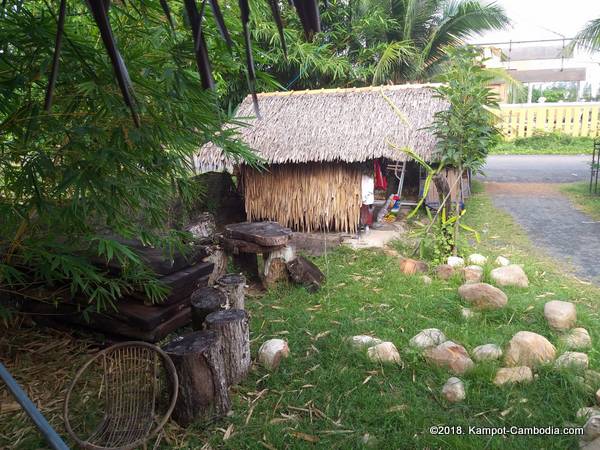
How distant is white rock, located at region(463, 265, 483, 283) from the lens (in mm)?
5523

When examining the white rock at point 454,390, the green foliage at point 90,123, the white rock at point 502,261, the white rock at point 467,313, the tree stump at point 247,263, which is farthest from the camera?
the tree stump at point 247,263

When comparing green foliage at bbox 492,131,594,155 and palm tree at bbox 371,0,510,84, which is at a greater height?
palm tree at bbox 371,0,510,84

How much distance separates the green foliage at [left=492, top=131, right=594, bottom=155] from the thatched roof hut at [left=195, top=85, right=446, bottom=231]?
13854 mm

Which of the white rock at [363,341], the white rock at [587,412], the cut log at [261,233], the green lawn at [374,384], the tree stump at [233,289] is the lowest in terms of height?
the green lawn at [374,384]

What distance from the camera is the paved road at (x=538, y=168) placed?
13.3 meters

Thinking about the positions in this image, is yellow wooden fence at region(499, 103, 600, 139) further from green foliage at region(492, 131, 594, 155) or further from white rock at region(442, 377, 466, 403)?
white rock at region(442, 377, 466, 403)

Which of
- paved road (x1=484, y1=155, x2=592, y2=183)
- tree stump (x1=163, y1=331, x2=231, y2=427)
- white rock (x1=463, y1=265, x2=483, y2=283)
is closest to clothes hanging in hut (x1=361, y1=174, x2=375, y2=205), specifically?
white rock (x1=463, y1=265, x2=483, y2=283)

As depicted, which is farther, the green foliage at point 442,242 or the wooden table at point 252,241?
the green foliage at point 442,242

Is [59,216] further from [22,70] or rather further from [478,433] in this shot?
[478,433]

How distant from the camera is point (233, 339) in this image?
136 inches

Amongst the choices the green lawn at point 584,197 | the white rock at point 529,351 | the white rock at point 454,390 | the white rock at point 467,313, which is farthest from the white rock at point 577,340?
the green lawn at point 584,197

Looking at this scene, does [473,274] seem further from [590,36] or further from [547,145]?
[547,145]

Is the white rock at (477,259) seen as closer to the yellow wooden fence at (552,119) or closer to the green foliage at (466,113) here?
the green foliage at (466,113)

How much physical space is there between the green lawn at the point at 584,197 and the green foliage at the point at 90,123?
28.2ft
